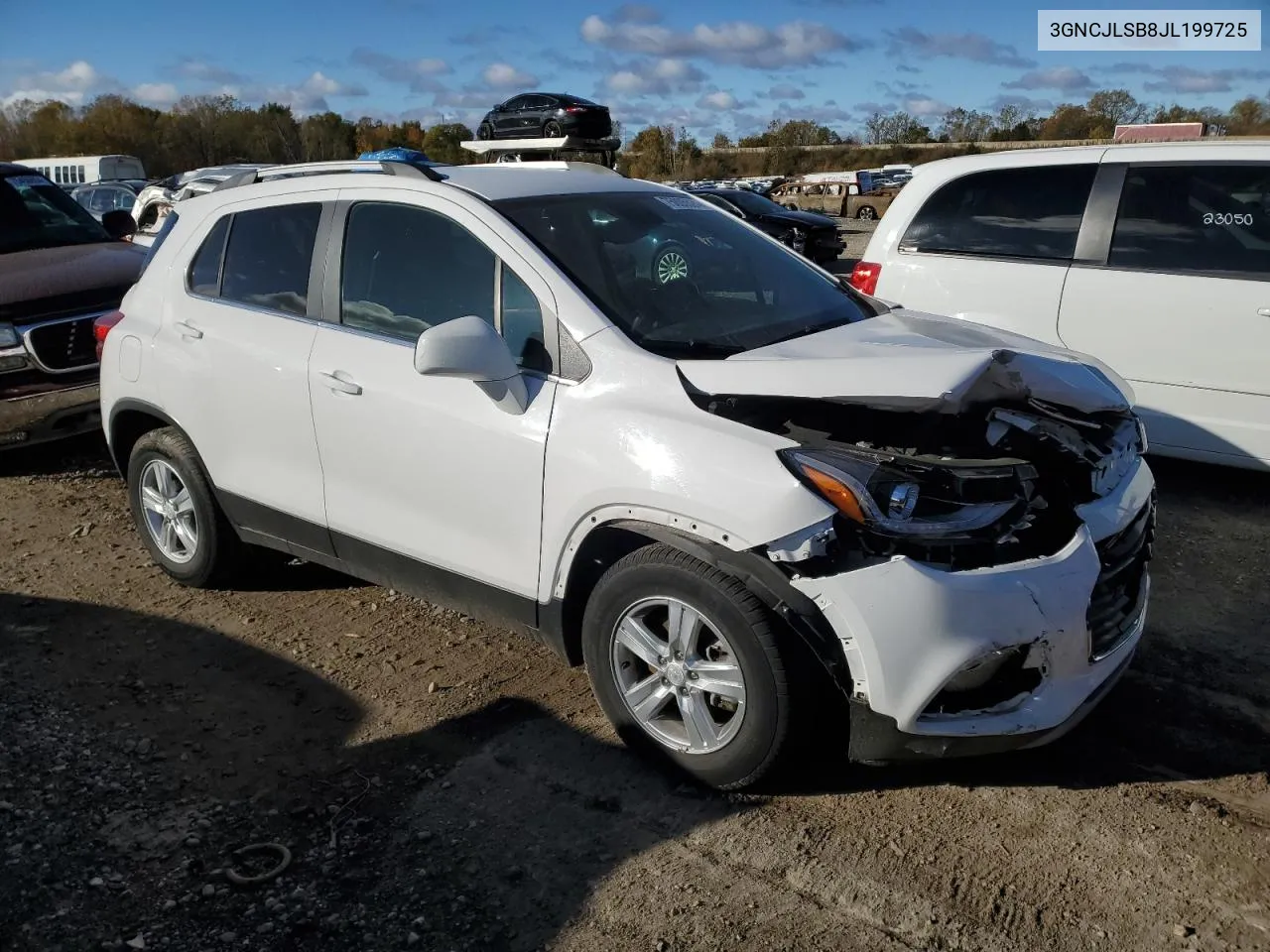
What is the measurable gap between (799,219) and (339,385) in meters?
18.2

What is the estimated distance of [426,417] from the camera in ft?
11.4

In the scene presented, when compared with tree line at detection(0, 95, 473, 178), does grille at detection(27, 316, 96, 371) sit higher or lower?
lower

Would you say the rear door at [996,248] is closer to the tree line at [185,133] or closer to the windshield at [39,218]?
the windshield at [39,218]

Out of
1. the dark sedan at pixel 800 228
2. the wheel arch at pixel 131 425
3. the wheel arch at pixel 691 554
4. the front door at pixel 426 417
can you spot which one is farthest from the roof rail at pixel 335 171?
the dark sedan at pixel 800 228

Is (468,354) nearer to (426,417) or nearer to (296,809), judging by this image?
(426,417)

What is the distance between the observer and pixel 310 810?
3102mm

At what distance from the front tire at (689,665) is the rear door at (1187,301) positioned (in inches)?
146

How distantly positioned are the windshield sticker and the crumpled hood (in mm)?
955

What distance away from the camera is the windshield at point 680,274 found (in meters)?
3.38

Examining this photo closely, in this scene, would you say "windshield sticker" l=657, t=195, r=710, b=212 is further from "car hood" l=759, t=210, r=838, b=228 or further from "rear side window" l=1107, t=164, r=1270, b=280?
"car hood" l=759, t=210, r=838, b=228

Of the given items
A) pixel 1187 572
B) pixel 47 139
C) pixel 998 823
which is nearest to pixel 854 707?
pixel 998 823

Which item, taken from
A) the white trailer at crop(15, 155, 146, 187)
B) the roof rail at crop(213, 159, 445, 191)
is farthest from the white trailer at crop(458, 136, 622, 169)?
the white trailer at crop(15, 155, 146, 187)

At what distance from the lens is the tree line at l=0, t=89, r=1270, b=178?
66.9 metres

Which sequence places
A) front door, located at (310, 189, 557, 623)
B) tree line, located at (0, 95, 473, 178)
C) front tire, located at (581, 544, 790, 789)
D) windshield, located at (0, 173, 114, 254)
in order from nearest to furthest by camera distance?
front tire, located at (581, 544, 790, 789), front door, located at (310, 189, 557, 623), windshield, located at (0, 173, 114, 254), tree line, located at (0, 95, 473, 178)
